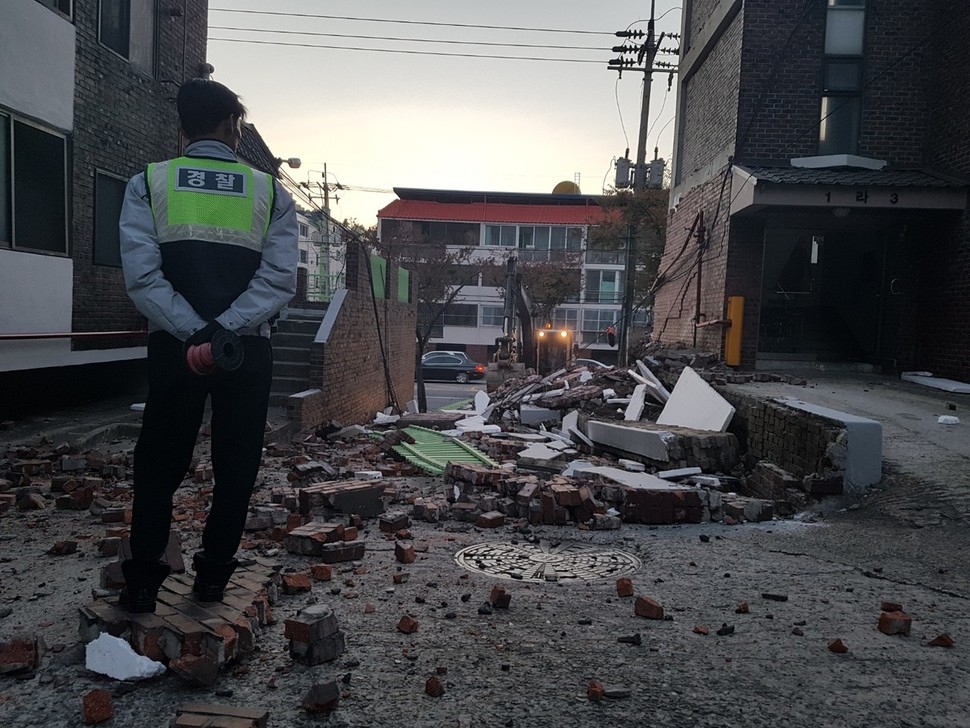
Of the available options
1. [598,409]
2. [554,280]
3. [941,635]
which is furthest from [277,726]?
[554,280]

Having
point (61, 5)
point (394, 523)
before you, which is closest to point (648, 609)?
point (394, 523)

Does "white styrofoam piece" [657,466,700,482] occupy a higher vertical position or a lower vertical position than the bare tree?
lower

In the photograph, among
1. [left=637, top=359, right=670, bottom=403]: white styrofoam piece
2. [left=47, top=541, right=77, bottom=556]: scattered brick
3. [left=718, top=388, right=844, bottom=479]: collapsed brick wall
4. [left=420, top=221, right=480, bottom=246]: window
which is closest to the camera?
[left=47, top=541, right=77, bottom=556]: scattered brick

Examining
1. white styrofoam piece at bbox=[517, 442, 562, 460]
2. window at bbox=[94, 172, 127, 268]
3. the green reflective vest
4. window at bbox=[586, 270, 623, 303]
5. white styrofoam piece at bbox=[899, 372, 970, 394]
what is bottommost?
white styrofoam piece at bbox=[517, 442, 562, 460]

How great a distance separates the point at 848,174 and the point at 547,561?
29.2ft

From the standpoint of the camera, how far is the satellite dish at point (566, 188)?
49562mm

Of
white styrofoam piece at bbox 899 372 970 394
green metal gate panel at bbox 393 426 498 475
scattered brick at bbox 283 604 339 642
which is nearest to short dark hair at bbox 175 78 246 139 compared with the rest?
scattered brick at bbox 283 604 339 642

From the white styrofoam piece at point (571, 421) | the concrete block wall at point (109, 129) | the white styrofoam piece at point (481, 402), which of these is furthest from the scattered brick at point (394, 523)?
the white styrofoam piece at point (481, 402)

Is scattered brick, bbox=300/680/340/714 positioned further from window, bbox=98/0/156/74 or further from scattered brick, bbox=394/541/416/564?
window, bbox=98/0/156/74

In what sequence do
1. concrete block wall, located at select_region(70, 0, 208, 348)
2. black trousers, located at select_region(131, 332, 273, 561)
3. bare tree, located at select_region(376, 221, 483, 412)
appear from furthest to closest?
bare tree, located at select_region(376, 221, 483, 412), concrete block wall, located at select_region(70, 0, 208, 348), black trousers, located at select_region(131, 332, 273, 561)

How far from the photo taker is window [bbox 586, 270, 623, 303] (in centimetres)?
4703

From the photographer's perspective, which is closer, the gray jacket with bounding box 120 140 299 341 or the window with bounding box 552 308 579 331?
the gray jacket with bounding box 120 140 299 341

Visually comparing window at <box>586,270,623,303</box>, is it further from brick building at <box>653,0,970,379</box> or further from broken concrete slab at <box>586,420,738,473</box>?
broken concrete slab at <box>586,420,738,473</box>

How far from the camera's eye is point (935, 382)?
945 cm
